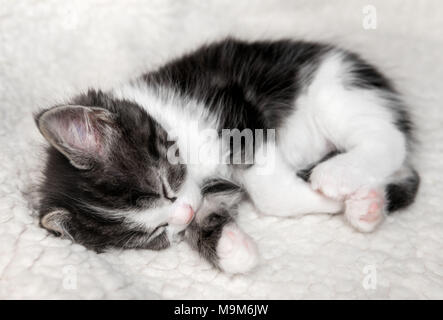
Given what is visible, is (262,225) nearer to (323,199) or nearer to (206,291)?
(323,199)

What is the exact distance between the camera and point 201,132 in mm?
1840

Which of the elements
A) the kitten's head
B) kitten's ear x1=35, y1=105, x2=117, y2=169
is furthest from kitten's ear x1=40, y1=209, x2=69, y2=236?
kitten's ear x1=35, y1=105, x2=117, y2=169

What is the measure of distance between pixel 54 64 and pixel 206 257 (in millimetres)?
1378

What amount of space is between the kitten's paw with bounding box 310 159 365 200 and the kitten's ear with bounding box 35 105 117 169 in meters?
0.75

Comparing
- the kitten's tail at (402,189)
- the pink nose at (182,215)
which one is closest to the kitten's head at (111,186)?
the pink nose at (182,215)

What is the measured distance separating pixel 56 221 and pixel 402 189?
4.12ft

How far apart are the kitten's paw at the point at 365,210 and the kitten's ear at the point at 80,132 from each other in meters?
0.86

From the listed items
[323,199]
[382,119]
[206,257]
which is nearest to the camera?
[206,257]

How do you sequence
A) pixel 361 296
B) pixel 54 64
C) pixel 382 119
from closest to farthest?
1. pixel 361 296
2. pixel 382 119
3. pixel 54 64

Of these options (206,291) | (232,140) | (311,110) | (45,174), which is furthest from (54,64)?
(206,291)

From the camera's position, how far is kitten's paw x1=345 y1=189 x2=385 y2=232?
5.56ft

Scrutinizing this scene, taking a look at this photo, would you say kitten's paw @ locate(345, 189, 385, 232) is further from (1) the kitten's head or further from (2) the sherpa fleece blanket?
(1) the kitten's head

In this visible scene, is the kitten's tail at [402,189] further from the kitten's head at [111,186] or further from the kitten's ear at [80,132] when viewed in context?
the kitten's ear at [80,132]

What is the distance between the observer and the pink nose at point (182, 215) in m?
1.61
